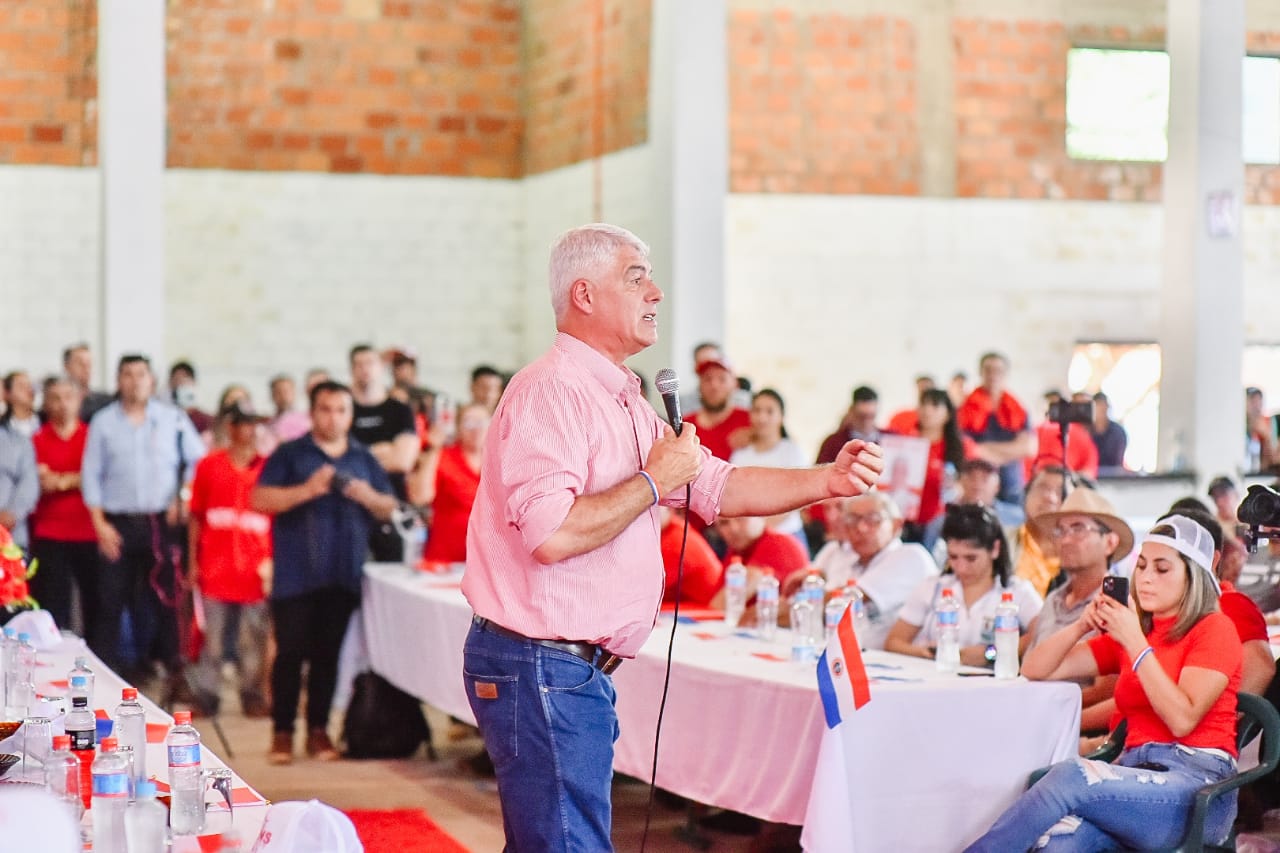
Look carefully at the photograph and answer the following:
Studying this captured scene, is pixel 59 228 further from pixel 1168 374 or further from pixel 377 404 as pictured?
pixel 1168 374

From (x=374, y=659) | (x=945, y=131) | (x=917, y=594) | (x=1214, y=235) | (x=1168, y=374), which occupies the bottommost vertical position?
(x=374, y=659)

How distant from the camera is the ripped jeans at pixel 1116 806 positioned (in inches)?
150

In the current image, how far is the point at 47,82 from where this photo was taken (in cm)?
1066

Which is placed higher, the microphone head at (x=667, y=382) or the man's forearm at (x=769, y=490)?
the microphone head at (x=667, y=382)

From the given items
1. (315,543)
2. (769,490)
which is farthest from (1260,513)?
(315,543)

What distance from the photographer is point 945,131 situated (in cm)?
1168

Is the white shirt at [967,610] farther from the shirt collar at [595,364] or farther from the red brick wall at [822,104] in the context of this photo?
the red brick wall at [822,104]

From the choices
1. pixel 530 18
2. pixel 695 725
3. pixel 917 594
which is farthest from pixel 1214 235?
pixel 695 725

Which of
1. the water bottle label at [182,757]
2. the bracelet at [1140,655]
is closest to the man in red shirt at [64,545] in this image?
the water bottle label at [182,757]

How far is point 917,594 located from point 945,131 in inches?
281

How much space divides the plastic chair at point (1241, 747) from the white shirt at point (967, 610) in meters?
0.71

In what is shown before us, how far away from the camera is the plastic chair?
12.4ft

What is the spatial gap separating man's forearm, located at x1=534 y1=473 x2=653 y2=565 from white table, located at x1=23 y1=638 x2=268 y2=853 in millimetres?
603

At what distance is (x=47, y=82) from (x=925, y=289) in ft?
18.8
